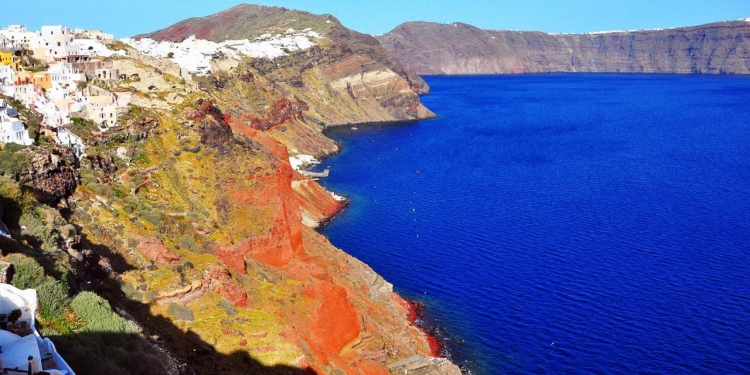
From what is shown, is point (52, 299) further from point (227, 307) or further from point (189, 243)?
point (189, 243)

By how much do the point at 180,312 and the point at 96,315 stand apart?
1482cm

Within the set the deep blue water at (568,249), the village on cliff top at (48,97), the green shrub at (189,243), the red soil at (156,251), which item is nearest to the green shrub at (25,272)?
the village on cliff top at (48,97)

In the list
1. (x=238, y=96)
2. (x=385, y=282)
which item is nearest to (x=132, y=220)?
(x=385, y=282)

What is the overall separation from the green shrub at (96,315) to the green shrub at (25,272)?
214cm

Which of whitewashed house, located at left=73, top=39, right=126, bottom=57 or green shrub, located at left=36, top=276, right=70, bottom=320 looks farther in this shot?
whitewashed house, located at left=73, top=39, right=126, bottom=57

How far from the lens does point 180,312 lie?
156 feet

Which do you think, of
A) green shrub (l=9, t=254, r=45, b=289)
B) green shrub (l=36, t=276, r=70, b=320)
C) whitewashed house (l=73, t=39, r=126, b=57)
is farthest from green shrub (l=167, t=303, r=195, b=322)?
whitewashed house (l=73, t=39, r=126, b=57)

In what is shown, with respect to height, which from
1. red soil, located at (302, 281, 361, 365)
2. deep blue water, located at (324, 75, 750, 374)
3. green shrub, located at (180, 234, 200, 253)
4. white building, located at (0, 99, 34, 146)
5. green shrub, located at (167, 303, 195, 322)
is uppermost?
white building, located at (0, 99, 34, 146)

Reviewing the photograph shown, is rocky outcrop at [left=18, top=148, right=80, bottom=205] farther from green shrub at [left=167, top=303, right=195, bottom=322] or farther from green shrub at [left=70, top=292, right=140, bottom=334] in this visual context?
green shrub at [left=70, top=292, right=140, bottom=334]

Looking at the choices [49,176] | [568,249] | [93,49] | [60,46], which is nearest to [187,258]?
[49,176]

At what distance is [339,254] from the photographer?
253 ft

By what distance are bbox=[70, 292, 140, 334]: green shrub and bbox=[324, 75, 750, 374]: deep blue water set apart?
3794 centimetres

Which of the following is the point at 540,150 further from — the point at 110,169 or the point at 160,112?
the point at 110,169

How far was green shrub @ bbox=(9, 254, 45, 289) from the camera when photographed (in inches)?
1196
